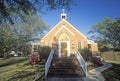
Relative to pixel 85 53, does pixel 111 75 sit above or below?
below

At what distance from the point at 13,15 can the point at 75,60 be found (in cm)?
1144

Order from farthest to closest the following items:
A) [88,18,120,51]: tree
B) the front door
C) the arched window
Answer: [88,18,120,51]: tree < the arched window < the front door

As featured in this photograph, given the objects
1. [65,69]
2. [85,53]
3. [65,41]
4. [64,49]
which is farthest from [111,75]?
[65,41]

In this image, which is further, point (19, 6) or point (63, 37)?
point (63, 37)

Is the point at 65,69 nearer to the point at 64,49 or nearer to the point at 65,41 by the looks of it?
the point at 64,49

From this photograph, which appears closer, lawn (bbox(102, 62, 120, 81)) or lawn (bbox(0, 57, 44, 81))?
lawn (bbox(102, 62, 120, 81))

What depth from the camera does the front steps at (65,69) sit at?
1503cm

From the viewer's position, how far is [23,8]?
9.42 metres

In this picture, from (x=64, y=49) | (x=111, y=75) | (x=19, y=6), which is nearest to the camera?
(x=19, y=6)

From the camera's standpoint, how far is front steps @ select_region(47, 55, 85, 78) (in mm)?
15031

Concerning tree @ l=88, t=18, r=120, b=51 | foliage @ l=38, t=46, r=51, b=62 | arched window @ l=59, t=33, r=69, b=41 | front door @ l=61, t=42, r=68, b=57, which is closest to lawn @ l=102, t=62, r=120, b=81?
front door @ l=61, t=42, r=68, b=57

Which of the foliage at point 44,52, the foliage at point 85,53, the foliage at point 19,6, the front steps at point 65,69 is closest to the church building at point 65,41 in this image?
the foliage at point 85,53

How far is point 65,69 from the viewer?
16.6 meters

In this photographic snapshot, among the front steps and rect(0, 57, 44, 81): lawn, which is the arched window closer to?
the front steps
